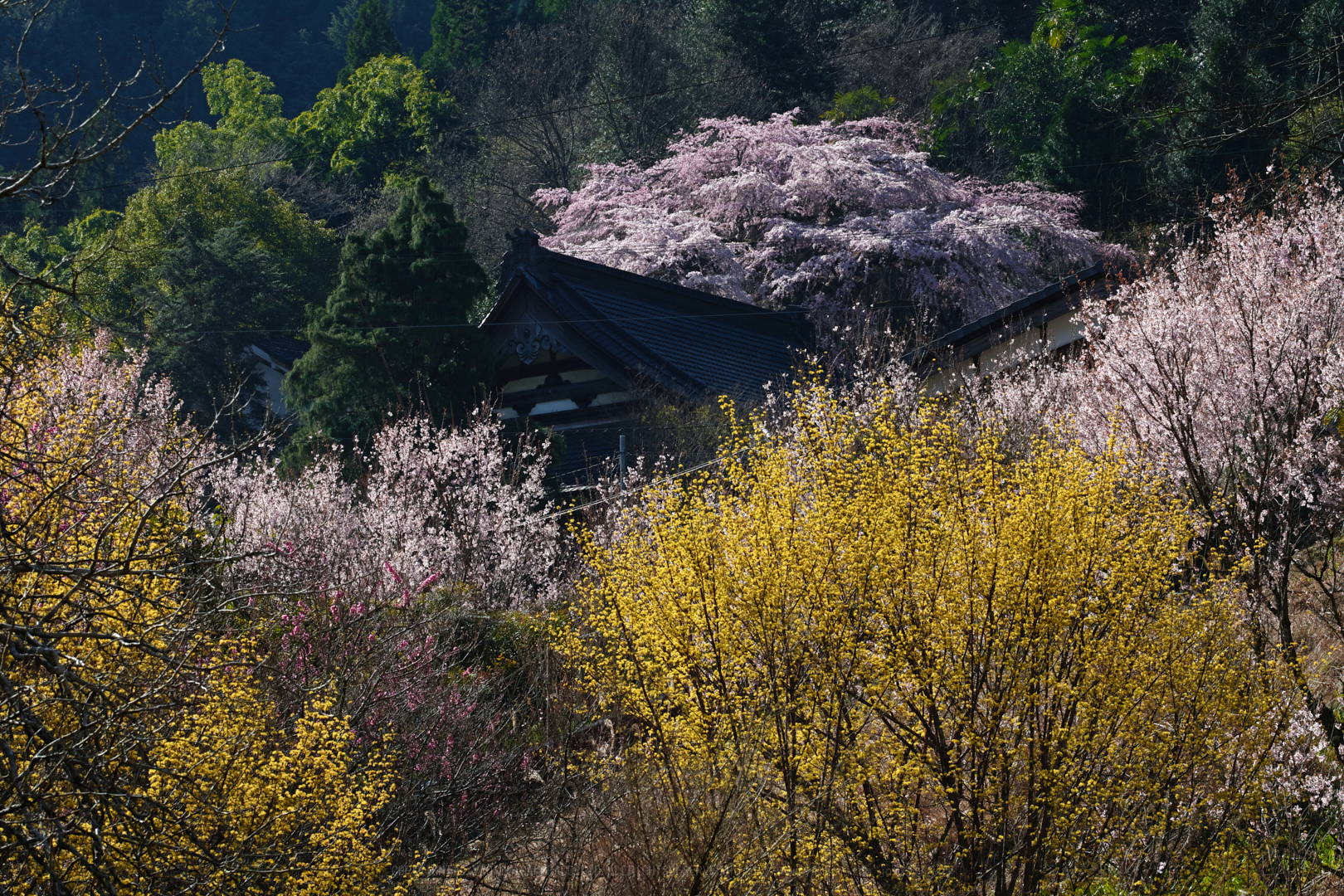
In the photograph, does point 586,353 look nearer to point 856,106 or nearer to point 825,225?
point 825,225

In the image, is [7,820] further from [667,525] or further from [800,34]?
[800,34]

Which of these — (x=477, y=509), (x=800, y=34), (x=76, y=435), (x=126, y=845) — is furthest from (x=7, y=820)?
(x=800, y=34)

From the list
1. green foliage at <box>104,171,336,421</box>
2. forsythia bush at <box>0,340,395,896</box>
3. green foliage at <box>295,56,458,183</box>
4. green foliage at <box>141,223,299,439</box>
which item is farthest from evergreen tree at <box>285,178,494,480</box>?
green foliage at <box>295,56,458,183</box>

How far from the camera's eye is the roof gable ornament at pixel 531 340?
16.5 metres

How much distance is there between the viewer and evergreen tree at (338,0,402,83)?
47.4m

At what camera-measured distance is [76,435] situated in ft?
23.4

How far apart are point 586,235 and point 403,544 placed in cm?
1809

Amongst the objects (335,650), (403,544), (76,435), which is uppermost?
(403,544)

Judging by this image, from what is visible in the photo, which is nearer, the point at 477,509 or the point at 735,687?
the point at 735,687

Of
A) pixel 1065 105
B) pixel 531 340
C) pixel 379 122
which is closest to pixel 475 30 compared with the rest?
pixel 379 122

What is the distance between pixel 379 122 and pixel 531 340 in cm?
2597

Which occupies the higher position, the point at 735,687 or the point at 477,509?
the point at 477,509

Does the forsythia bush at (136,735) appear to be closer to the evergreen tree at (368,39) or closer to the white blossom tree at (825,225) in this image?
the white blossom tree at (825,225)

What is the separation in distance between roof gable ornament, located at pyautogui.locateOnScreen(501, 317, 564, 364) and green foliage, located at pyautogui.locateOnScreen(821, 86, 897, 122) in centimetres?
1684
